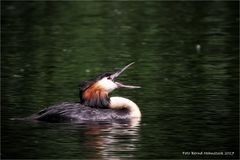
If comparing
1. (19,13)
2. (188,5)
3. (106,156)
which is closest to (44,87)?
(106,156)

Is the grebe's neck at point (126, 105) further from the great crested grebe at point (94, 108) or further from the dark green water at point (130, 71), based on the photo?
the dark green water at point (130, 71)

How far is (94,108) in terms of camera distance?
A: 732 inches

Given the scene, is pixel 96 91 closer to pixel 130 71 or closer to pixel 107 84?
pixel 107 84

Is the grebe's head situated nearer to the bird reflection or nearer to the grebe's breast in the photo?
the grebe's breast

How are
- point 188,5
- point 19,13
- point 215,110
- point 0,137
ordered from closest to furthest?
point 0,137
point 215,110
point 19,13
point 188,5

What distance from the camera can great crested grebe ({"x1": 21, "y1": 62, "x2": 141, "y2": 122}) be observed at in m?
18.3

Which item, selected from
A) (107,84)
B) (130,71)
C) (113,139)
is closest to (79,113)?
(107,84)

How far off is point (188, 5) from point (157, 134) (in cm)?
2290

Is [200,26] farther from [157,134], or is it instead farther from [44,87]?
[157,134]

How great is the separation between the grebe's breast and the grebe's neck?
0.25 metres

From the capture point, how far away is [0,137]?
1706cm

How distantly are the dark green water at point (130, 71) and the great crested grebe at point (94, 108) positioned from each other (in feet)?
0.80

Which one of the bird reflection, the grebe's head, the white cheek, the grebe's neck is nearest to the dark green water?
the bird reflection

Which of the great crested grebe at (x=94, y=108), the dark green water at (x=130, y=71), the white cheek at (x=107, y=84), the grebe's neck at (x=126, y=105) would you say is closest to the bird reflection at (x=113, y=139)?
the dark green water at (x=130, y=71)
